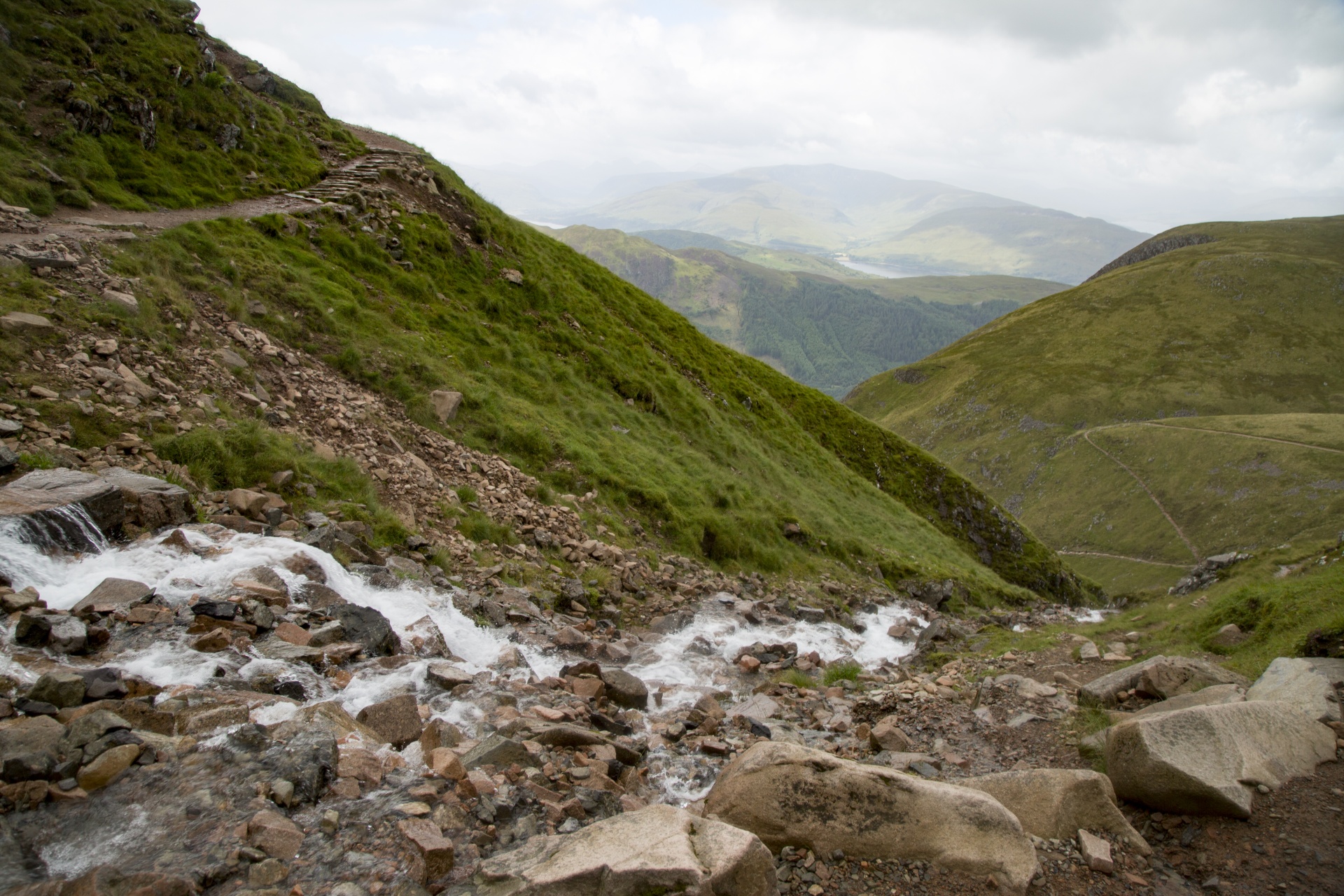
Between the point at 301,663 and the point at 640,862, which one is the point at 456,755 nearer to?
the point at 640,862

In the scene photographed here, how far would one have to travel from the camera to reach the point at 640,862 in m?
6.12

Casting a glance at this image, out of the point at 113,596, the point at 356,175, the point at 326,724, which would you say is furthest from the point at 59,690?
the point at 356,175

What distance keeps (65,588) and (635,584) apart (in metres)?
12.6

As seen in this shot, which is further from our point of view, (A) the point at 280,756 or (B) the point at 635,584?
(B) the point at 635,584

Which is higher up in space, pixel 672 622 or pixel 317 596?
pixel 317 596

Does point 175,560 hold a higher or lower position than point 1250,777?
higher

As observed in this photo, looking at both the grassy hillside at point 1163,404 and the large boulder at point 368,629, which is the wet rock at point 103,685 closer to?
the large boulder at point 368,629

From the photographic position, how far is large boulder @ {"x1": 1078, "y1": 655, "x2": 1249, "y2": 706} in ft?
37.9

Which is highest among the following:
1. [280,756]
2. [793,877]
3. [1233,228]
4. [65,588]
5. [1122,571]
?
[1233,228]

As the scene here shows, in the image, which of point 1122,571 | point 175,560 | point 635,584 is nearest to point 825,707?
point 635,584

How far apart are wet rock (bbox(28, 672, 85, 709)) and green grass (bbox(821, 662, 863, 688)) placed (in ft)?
46.2

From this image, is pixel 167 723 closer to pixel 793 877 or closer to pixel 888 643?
pixel 793 877

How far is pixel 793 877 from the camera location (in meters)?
7.09

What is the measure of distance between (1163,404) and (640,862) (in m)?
162
